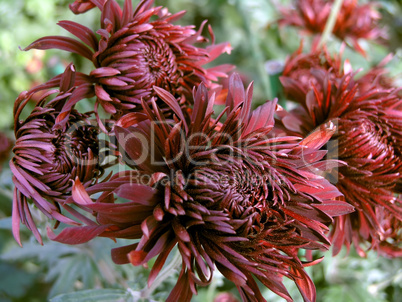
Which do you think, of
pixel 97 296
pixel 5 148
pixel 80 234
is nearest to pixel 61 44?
pixel 80 234

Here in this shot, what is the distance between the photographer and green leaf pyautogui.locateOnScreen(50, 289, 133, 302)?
64cm

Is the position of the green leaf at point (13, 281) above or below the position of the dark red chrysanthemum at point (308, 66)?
below

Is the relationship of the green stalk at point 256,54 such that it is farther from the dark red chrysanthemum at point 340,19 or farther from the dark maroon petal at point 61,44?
the dark maroon petal at point 61,44

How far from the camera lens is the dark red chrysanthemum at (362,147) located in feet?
1.93

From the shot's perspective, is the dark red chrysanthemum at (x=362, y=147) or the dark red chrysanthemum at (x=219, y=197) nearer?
the dark red chrysanthemum at (x=219, y=197)

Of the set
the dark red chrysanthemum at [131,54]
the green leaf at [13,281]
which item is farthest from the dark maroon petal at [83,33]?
the green leaf at [13,281]

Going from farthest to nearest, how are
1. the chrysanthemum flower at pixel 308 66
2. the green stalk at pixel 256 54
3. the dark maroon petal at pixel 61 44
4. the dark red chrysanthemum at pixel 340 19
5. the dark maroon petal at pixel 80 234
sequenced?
the dark red chrysanthemum at pixel 340 19
the green stalk at pixel 256 54
the chrysanthemum flower at pixel 308 66
the dark maroon petal at pixel 61 44
the dark maroon petal at pixel 80 234

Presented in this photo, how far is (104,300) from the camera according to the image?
687 mm

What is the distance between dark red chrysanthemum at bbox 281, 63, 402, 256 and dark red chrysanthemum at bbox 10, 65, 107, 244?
33 cm

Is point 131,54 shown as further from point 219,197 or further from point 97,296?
point 97,296

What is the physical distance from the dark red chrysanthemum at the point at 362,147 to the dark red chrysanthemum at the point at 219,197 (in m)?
0.09

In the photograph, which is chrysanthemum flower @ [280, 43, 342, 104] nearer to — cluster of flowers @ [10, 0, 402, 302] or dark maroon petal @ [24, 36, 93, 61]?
cluster of flowers @ [10, 0, 402, 302]

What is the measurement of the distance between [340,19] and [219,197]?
0.96 metres

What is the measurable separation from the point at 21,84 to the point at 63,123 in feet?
3.74
